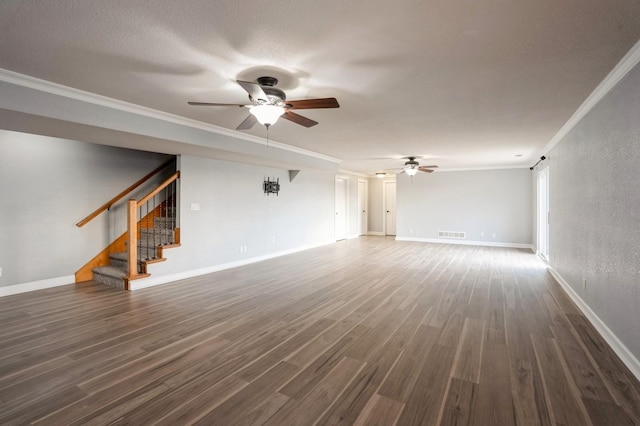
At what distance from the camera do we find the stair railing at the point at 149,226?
15.0 feet

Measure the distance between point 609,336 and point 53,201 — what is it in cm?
725

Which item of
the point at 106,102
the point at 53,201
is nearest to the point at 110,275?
the point at 53,201

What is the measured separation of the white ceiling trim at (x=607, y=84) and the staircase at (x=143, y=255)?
587cm

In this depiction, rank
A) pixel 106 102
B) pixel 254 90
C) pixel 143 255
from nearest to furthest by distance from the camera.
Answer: pixel 254 90
pixel 106 102
pixel 143 255

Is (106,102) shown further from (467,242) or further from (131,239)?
(467,242)

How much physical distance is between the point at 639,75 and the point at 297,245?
6880 mm

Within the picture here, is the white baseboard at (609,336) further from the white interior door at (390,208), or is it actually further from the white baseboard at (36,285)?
the white interior door at (390,208)

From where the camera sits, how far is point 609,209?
279 cm

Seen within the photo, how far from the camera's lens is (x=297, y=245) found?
26.8 feet

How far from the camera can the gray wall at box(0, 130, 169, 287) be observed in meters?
4.34

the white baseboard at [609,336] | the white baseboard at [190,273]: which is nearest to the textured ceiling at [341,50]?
the white baseboard at [609,336]

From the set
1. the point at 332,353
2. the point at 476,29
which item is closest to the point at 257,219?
the point at 332,353

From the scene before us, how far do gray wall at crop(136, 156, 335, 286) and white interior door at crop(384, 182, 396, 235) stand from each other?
14.0ft

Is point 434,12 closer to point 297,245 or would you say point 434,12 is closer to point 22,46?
point 22,46
